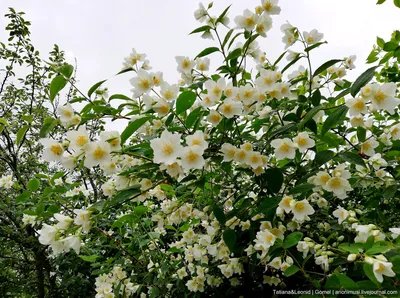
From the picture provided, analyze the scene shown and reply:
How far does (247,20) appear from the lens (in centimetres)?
107

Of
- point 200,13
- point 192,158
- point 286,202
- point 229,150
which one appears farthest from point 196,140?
point 200,13

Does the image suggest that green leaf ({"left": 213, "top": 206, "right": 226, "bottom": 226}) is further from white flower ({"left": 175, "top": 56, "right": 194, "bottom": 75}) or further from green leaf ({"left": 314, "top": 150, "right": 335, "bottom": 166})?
white flower ({"left": 175, "top": 56, "right": 194, "bottom": 75})

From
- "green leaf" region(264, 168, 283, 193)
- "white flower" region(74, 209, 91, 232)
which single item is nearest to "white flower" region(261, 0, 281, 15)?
"green leaf" region(264, 168, 283, 193)

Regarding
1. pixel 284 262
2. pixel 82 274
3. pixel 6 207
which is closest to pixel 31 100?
pixel 6 207

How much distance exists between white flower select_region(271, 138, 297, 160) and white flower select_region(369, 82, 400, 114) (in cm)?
25

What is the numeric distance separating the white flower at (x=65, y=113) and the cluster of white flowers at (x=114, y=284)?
1.04 meters

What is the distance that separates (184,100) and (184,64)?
305 millimetres

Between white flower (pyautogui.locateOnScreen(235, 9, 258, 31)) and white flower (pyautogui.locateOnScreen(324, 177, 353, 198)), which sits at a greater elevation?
white flower (pyautogui.locateOnScreen(235, 9, 258, 31))

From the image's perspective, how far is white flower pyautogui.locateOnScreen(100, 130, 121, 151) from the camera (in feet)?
2.95

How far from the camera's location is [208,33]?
3.76ft

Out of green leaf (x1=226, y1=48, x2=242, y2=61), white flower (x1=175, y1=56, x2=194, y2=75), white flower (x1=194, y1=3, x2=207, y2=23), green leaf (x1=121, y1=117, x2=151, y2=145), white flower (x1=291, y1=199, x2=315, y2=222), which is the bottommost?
white flower (x1=291, y1=199, x2=315, y2=222)

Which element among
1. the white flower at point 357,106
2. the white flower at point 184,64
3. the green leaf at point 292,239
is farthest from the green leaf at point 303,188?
the white flower at point 184,64

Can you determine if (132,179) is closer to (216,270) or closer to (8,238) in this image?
(216,270)

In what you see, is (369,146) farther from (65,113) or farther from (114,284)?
(114,284)
